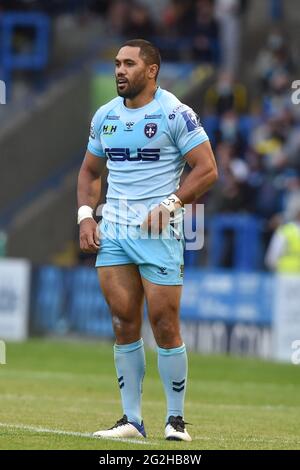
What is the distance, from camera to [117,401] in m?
12.8

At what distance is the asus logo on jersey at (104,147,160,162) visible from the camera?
908 cm

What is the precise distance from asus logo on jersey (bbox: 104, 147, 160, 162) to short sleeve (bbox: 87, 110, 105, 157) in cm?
23

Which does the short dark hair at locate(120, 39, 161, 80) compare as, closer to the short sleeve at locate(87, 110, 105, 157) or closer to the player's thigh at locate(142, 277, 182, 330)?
the short sleeve at locate(87, 110, 105, 157)

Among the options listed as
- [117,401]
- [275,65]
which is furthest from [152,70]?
[275,65]

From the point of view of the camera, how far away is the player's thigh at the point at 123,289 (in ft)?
29.8

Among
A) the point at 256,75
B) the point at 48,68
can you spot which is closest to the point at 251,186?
the point at 256,75

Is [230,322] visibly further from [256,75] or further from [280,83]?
[256,75]

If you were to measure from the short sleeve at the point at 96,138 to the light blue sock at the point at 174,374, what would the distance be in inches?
55.0

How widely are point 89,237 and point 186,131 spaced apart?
3.07ft

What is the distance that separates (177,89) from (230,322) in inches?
338

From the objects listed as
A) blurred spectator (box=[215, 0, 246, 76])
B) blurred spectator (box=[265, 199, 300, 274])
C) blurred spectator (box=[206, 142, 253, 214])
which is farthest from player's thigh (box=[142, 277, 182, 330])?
blurred spectator (box=[215, 0, 246, 76])

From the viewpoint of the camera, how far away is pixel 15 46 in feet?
95.2

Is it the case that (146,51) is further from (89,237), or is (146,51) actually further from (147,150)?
(89,237)

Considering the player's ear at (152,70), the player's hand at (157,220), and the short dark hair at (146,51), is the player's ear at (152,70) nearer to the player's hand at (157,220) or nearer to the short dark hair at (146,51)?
the short dark hair at (146,51)
